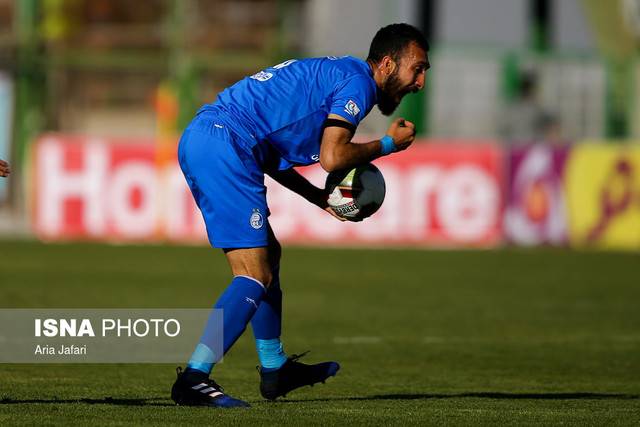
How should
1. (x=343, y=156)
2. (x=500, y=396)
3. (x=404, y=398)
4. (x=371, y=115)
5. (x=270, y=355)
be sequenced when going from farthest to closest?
(x=371, y=115)
(x=500, y=396)
(x=404, y=398)
(x=270, y=355)
(x=343, y=156)

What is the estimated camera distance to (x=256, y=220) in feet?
21.7

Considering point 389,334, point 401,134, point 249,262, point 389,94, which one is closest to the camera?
point 249,262

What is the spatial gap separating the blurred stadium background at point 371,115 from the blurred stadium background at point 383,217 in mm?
38

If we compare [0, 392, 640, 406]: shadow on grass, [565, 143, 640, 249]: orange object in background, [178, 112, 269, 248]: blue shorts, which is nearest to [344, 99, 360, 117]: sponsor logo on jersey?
[178, 112, 269, 248]: blue shorts

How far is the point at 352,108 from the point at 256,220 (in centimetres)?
69

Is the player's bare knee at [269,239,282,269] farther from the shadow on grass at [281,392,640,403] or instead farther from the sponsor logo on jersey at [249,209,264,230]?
the shadow on grass at [281,392,640,403]

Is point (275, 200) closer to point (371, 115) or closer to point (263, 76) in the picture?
point (371, 115)

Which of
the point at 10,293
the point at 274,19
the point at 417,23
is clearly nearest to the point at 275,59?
the point at 417,23

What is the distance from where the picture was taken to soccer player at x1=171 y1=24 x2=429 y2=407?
259 inches

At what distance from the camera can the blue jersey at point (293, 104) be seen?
6.75 meters

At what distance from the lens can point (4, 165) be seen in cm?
659

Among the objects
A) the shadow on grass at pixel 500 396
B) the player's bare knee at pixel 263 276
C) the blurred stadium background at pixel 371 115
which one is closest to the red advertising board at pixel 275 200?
the blurred stadium background at pixel 371 115

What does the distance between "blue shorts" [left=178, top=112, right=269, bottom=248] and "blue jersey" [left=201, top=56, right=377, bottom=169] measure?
0.39 ft

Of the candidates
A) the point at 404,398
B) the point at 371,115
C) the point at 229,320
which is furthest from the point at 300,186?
the point at 371,115
